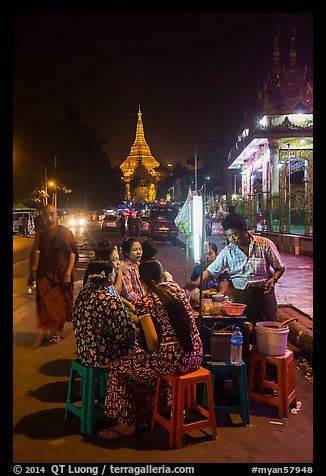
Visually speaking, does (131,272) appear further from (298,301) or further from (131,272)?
(298,301)

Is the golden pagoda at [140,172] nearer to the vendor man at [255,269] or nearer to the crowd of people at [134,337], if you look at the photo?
the vendor man at [255,269]

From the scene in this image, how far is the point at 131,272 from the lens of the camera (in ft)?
18.9

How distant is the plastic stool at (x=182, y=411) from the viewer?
3805mm

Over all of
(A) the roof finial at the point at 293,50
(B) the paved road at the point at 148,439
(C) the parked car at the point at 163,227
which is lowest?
(B) the paved road at the point at 148,439

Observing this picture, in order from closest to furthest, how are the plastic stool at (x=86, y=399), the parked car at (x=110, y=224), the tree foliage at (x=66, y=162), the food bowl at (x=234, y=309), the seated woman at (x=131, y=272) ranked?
the plastic stool at (x=86, y=399)
the food bowl at (x=234, y=309)
the seated woman at (x=131, y=272)
the parked car at (x=110, y=224)
the tree foliage at (x=66, y=162)

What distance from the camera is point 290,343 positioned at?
6969mm

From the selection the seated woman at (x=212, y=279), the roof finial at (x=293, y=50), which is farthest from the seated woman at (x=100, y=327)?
the roof finial at (x=293, y=50)

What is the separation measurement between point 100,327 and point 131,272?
1.79 metres

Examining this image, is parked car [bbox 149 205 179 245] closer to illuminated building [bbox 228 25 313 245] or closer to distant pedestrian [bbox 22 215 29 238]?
illuminated building [bbox 228 25 313 245]

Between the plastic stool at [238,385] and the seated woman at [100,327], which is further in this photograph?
the plastic stool at [238,385]

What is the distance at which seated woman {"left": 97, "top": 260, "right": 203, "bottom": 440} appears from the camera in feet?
12.6

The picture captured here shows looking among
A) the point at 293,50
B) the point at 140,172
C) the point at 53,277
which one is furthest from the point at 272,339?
the point at 140,172

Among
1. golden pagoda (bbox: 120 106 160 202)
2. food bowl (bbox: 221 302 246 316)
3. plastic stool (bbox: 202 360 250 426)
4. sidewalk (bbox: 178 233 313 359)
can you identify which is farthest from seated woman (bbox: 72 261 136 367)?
golden pagoda (bbox: 120 106 160 202)

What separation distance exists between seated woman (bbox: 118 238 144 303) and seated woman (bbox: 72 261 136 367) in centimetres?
153
